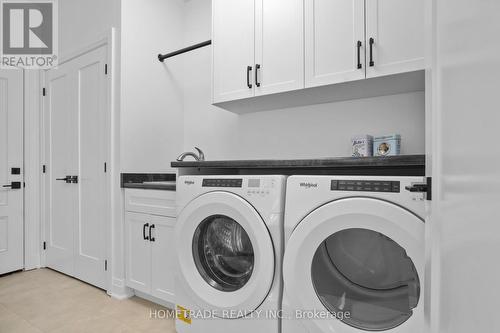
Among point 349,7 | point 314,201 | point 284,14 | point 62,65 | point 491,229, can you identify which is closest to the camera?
point 491,229

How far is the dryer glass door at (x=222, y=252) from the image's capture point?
1511 mm

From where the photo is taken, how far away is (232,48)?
81.7 inches

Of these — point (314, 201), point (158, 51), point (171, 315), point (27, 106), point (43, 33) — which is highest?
point (43, 33)

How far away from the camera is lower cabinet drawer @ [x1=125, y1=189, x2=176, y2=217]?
6.47 ft

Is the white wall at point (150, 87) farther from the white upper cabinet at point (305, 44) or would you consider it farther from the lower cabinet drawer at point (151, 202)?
the white upper cabinet at point (305, 44)

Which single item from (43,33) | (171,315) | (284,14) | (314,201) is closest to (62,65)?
(43,33)

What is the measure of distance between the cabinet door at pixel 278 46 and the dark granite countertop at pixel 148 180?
36.3 inches

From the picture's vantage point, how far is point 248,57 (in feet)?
6.59

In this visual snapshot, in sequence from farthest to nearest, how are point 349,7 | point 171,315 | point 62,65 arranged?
1. point 62,65
2. point 171,315
3. point 349,7

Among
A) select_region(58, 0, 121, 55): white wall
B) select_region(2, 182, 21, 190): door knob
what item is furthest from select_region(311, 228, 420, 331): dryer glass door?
select_region(2, 182, 21, 190): door knob

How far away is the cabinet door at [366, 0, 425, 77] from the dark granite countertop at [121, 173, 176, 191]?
1486mm

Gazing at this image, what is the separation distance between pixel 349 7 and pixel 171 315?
2.29 metres

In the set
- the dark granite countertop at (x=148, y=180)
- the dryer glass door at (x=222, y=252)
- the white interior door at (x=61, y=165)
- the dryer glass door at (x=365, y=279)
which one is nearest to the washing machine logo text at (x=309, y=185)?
the dryer glass door at (x=365, y=279)

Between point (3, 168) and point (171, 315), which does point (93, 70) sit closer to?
point (3, 168)
